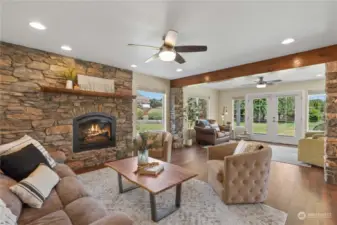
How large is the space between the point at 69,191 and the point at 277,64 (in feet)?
13.8

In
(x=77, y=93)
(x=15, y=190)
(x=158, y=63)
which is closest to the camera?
Result: (x=15, y=190)

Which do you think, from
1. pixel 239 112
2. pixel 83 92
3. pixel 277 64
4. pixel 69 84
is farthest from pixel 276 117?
pixel 69 84

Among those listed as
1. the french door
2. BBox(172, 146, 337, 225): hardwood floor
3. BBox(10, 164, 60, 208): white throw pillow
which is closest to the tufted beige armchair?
BBox(172, 146, 337, 225): hardwood floor

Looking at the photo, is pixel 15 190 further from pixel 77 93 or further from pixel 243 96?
pixel 243 96

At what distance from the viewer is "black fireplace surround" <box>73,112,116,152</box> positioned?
3.76 meters

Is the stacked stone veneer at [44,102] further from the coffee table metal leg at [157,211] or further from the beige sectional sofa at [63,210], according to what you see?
the coffee table metal leg at [157,211]

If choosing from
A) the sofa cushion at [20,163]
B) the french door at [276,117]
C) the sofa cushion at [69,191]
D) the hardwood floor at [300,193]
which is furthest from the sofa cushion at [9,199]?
the french door at [276,117]

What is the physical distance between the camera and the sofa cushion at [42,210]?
1.33 m

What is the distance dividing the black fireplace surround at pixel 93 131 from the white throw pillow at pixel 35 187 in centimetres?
199

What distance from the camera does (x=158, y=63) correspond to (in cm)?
401

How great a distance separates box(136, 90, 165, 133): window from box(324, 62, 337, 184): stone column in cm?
416

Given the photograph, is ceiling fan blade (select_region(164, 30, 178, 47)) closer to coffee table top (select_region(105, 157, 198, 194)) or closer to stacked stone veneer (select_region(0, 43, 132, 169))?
coffee table top (select_region(105, 157, 198, 194))

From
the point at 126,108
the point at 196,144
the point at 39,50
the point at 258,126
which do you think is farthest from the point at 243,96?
the point at 39,50

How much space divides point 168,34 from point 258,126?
6668mm
